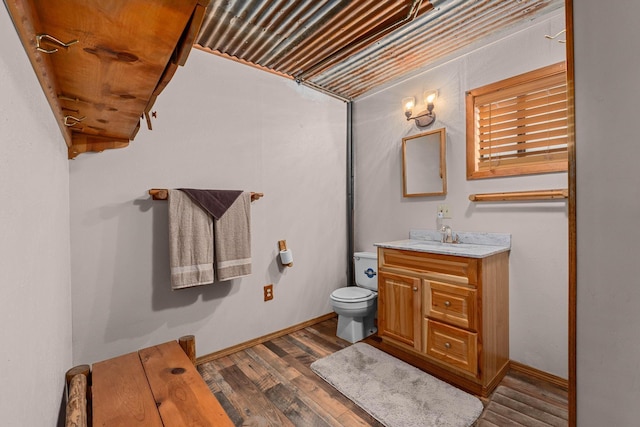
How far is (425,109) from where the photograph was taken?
2.61 metres

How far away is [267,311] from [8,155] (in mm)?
2295

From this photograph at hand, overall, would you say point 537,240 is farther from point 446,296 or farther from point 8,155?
point 8,155

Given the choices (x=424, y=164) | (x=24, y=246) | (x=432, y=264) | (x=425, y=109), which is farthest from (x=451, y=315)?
(x=24, y=246)

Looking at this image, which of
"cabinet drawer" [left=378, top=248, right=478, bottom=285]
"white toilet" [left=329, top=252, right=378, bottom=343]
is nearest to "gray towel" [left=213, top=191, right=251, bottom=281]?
"white toilet" [left=329, top=252, right=378, bottom=343]

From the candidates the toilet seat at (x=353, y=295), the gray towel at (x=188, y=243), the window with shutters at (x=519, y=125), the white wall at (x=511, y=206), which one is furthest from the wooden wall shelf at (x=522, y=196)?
the gray towel at (x=188, y=243)

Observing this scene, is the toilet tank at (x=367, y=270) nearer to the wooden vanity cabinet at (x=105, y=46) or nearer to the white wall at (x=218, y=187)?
the white wall at (x=218, y=187)

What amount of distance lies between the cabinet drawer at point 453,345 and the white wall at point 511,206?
55 cm

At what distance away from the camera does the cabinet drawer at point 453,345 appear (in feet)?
6.05

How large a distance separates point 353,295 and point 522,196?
1538 mm

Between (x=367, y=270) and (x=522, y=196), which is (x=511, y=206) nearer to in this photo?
(x=522, y=196)

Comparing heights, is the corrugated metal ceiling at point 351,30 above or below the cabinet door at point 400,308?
above

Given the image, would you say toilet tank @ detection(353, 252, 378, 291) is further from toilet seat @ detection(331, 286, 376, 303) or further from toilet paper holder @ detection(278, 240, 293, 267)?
toilet paper holder @ detection(278, 240, 293, 267)

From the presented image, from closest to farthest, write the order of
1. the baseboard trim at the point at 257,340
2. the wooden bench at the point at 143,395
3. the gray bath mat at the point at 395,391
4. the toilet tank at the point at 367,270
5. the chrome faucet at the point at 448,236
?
the wooden bench at the point at 143,395, the gray bath mat at the point at 395,391, the baseboard trim at the point at 257,340, the chrome faucet at the point at 448,236, the toilet tank at the point at 367,270

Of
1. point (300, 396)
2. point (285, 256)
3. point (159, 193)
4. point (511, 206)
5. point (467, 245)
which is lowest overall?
point (300, 396)
